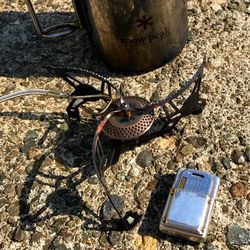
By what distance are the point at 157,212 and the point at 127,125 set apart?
0.26 m

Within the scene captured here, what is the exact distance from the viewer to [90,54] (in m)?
1.74

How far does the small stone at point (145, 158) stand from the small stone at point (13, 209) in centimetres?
38

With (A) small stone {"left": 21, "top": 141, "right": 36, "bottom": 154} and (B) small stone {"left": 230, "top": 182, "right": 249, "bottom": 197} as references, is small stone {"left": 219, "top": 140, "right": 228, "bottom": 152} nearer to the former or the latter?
(B) small stone {"left": 230, "top": 182, "right": 249, "bottom": 197}

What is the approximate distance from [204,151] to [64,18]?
34.4 inches

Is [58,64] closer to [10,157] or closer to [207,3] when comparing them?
[10,157]

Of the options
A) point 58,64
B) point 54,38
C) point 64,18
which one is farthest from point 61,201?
point 64,18

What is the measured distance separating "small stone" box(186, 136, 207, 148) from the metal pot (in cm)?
31

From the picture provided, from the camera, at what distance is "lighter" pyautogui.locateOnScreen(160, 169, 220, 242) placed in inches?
46.3

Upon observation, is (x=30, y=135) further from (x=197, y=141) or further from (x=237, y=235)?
(x=237, y=235)

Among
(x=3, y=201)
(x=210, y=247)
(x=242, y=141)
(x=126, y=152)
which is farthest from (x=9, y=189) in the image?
(x=242, y=141)

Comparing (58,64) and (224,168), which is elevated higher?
(58,64)

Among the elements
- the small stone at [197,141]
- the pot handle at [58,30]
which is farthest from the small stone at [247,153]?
the pot handle at [58,30]

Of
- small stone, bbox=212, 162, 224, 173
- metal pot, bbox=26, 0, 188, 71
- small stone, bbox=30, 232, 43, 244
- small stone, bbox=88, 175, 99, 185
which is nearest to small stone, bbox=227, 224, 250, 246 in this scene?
small stone, bbox=212, 162, 224, 173

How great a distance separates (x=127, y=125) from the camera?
1.33 meters
